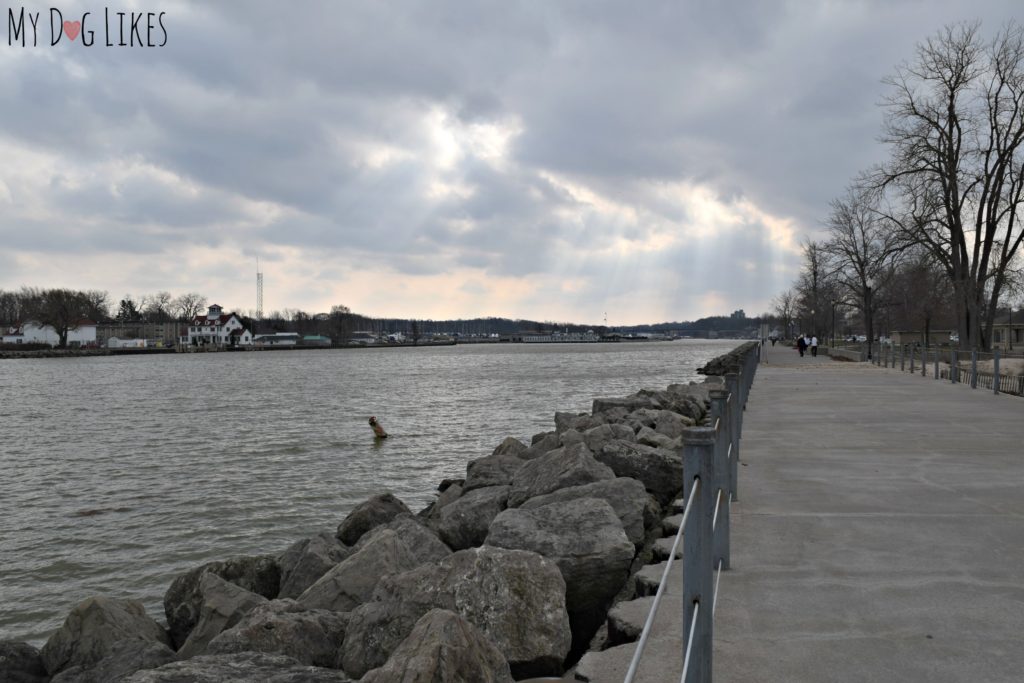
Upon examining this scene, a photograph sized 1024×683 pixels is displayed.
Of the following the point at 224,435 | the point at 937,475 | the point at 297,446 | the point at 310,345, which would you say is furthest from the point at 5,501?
the point at 310,345

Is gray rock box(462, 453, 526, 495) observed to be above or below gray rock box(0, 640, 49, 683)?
above

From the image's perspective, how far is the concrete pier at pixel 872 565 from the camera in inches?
145

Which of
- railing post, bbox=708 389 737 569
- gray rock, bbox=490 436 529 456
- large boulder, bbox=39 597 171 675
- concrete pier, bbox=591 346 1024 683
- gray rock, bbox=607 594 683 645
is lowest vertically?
large boulder, bbox=39 597 171 675

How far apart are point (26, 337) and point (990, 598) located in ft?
608

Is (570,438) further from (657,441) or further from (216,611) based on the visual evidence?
(216,611)

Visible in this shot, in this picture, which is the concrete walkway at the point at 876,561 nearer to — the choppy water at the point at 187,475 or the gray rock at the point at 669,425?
the gray rock at the point at 669,425

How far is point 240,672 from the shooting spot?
13.1ft

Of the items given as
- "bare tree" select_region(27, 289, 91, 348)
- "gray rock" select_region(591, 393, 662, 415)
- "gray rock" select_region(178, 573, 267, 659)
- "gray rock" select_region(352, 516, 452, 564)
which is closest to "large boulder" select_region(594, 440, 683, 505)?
"gray rock" select_region(352, 516, 452, 564)

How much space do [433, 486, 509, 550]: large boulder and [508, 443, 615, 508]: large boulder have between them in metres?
0.21

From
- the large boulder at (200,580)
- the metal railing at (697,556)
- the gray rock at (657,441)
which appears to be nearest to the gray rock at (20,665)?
the large boulder at (200,580)

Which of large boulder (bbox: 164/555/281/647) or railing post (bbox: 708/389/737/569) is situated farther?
large boulder (bbox: 164/555/281/647)

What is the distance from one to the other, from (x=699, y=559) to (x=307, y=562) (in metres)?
5.51

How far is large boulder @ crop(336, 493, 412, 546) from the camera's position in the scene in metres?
9.15

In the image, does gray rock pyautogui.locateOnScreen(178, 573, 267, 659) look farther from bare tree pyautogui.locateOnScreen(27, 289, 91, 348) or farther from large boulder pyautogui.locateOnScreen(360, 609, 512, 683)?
bare tree pyautogui.locateOnScreen(27, 289, 91, 348)
